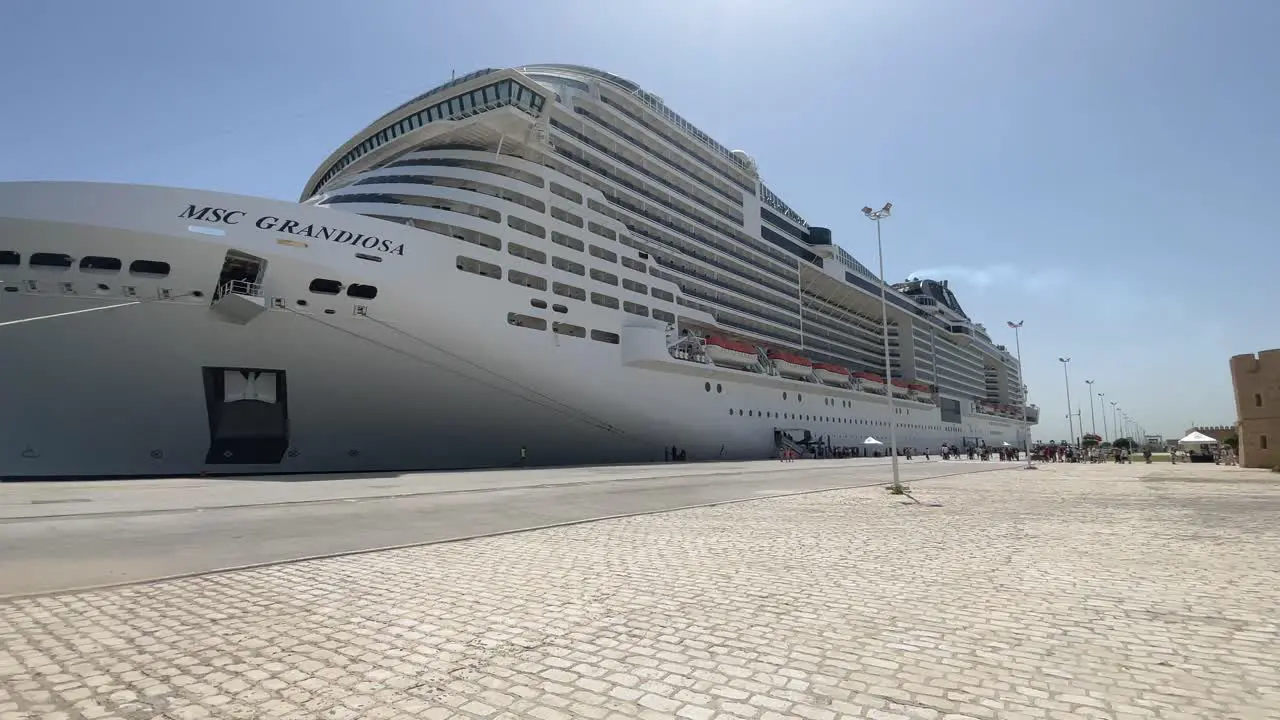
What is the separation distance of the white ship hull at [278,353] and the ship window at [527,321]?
0.46 meters

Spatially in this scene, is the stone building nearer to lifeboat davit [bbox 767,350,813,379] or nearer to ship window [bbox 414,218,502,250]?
lifeboat davit [bbox 767,350,813,379]

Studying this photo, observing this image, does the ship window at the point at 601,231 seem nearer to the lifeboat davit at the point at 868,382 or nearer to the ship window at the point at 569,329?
the ship window at the point at 569,329

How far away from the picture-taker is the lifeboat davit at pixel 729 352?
3644 cm

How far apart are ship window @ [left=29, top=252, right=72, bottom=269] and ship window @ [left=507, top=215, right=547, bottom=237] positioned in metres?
14.0

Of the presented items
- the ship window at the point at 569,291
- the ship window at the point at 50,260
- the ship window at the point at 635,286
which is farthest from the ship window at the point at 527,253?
the ship window at the point at 50,260

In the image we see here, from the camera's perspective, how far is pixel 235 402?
20062 mm

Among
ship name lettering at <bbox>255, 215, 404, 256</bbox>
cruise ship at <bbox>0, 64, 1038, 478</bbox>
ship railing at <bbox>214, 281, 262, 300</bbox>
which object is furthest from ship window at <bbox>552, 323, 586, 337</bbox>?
ship railing at <bbox>214, 281, 262, 300</bbox>

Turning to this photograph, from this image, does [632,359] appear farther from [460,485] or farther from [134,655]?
[134,655]

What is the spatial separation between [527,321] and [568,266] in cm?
487

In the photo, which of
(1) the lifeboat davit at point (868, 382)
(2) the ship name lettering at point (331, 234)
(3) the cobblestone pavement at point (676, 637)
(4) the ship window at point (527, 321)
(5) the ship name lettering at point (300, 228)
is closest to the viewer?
(3) the cobblestone pavement at point (676, 637)

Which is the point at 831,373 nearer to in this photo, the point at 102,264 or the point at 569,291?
the point at 569,291

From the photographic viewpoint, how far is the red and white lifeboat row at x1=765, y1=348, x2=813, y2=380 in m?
43.8

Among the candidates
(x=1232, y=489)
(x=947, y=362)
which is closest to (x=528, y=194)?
(x=1232, y=489)

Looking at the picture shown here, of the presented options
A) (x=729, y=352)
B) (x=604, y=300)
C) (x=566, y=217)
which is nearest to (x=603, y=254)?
(x=604, y=300)
